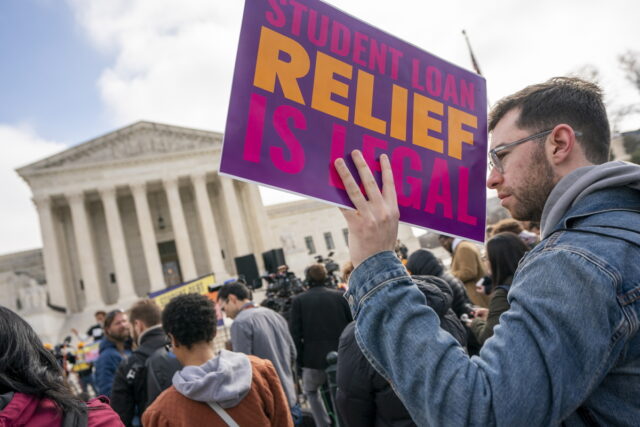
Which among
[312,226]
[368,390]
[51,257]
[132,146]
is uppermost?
[132,146]

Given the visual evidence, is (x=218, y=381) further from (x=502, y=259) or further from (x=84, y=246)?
(x=84, y=246)

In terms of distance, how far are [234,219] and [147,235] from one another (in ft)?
22.8

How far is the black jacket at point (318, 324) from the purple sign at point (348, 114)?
3946 millimetres

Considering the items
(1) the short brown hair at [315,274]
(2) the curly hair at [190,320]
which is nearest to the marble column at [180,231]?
(1) the short brown hair at [315,274]

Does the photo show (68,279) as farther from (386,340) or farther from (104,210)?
(386,340)

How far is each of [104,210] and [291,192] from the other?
40.1 m

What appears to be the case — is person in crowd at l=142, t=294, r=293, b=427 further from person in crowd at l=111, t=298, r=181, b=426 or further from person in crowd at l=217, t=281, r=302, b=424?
person in crowd at l=217, t=281, r=302, b=424

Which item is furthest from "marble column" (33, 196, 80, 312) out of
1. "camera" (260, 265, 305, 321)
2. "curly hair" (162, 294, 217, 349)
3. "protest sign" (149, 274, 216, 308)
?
"curly hair" (162, 294, 217, 349)

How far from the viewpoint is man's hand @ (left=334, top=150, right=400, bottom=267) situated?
1.22 m

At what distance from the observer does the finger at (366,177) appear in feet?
4.40

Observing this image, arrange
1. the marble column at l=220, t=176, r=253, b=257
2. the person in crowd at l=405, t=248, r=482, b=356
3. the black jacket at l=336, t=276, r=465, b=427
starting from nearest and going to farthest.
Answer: the black jacket at l=336, t=276, r=465, b=427 < the person in crowd at l=405, t=248, r=482, b=356 < the marble column at l=220, t=176, r=253, b=257

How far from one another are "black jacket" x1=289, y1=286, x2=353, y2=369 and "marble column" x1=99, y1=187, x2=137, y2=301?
32.0 m

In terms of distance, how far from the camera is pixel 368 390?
9.04 feet

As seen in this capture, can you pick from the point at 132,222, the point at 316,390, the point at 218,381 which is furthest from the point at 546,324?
the point at 132,222
